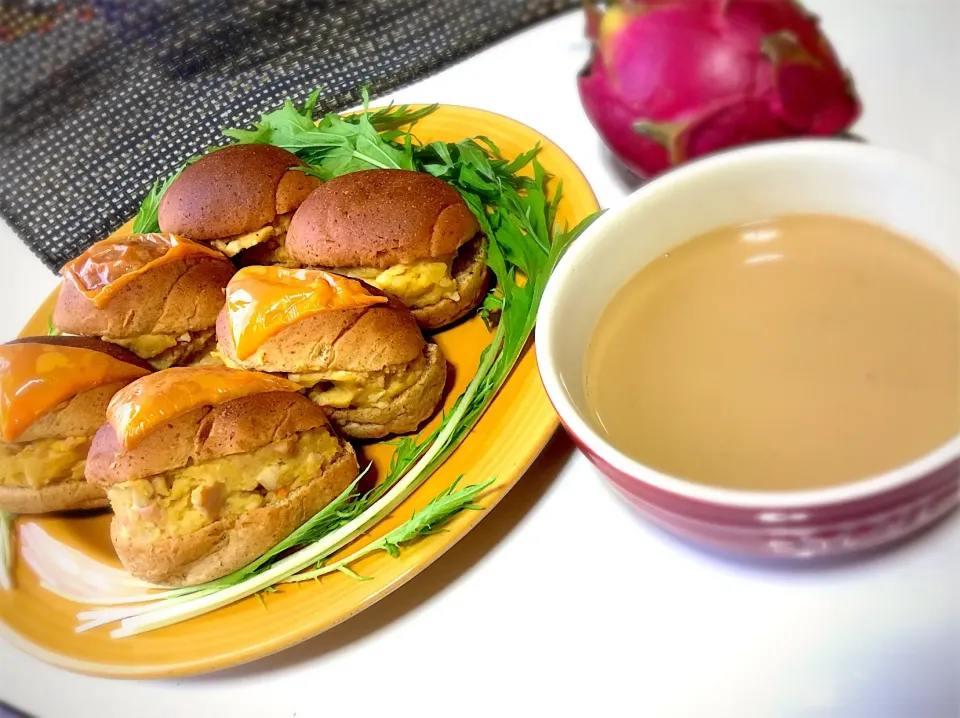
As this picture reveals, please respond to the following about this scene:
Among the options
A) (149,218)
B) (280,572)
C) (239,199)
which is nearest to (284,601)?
(280,572)

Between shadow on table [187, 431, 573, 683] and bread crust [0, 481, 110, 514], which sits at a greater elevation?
bread crust [0, 481, 110, 514]

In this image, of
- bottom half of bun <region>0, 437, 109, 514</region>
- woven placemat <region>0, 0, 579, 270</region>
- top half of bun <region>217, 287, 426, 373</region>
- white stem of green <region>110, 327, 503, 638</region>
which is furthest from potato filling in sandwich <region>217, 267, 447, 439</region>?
woven placemat <region>0, 0, 579, 270</region>

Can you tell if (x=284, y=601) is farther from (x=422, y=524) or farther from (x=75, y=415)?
(x=75, y=415)

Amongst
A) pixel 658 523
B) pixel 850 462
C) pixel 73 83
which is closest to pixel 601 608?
pixel 658 523

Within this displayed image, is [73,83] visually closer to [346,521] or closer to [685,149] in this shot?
[346,521]

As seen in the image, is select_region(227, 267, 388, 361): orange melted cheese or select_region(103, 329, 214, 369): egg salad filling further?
select_region(103, 329, 214, 369): egg salad filling

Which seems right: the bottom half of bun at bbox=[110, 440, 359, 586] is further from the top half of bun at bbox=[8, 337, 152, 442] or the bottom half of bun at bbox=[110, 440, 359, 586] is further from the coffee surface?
the coffee surface
